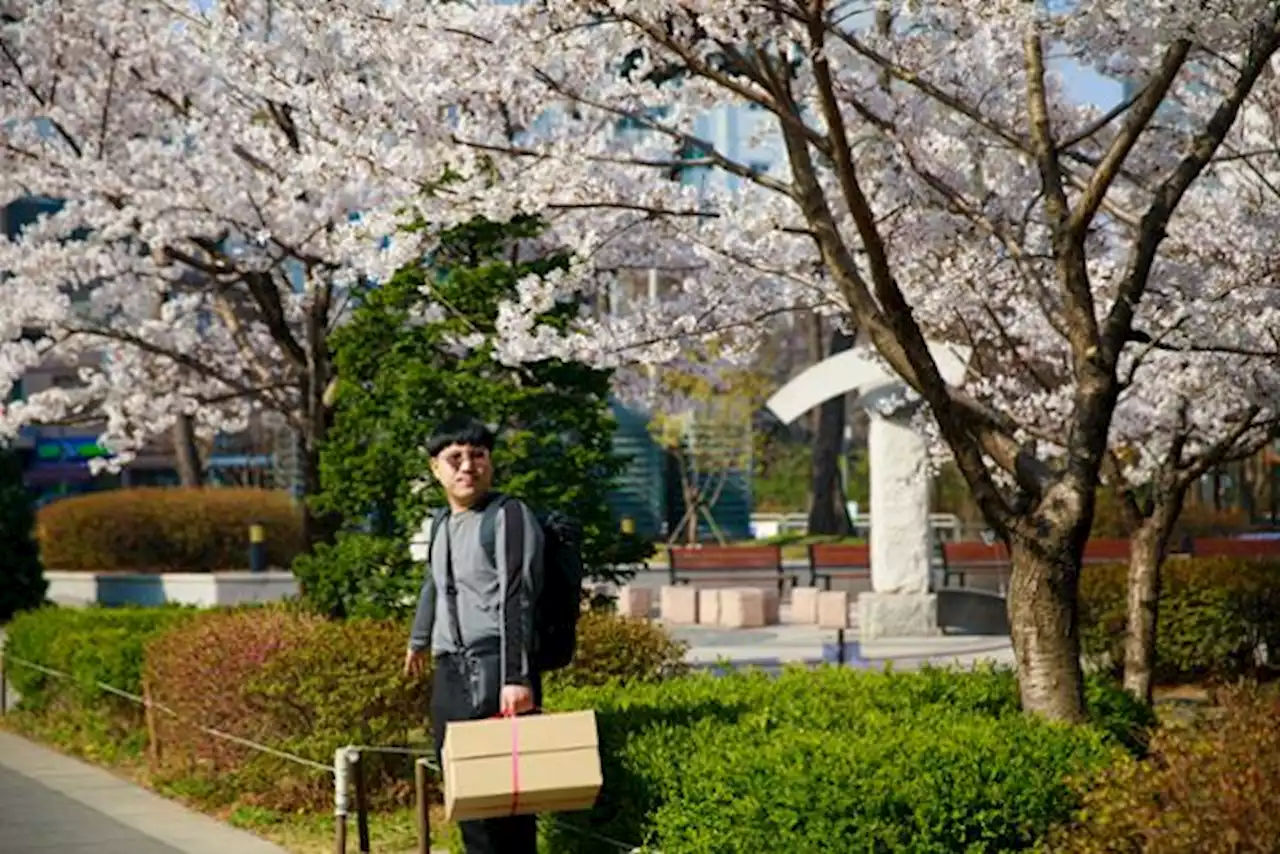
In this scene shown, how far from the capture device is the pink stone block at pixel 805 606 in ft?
94.8

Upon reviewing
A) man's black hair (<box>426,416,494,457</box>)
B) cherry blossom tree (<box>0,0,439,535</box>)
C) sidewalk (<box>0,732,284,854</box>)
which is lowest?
sidewalk (<box>0,732,284,854</box>)

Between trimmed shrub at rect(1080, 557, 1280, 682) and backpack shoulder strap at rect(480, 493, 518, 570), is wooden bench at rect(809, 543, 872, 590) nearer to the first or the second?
trimmed shrub at rect(1080, 557, 1280, 682)

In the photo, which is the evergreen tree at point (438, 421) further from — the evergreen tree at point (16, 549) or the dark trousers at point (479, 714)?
the evergreen tree at point (16, 549)

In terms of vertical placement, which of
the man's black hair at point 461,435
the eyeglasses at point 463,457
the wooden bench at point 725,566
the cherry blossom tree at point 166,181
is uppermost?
the cherry blossom tree at point 166,181

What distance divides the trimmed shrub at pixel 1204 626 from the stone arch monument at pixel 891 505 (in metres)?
6.04

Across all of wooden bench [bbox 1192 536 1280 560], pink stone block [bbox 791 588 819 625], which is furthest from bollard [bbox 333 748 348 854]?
wooden bench [bbox 1192 536 1280 560]

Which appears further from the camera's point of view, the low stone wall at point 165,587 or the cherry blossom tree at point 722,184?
the low stone wall at point 165,587

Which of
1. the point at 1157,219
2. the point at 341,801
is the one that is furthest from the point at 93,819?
the point at 1157,219

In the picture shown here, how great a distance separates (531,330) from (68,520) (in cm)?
2470

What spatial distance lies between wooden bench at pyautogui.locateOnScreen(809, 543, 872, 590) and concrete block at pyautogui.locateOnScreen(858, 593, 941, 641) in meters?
5.98

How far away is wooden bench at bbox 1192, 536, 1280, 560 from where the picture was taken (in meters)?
28.4

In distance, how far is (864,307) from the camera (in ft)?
32.7

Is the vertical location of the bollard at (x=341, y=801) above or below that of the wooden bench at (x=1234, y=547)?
below

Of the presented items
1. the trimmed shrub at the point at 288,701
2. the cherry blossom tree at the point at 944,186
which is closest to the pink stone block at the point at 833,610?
the cherry blossom tree at the point at 944,186
